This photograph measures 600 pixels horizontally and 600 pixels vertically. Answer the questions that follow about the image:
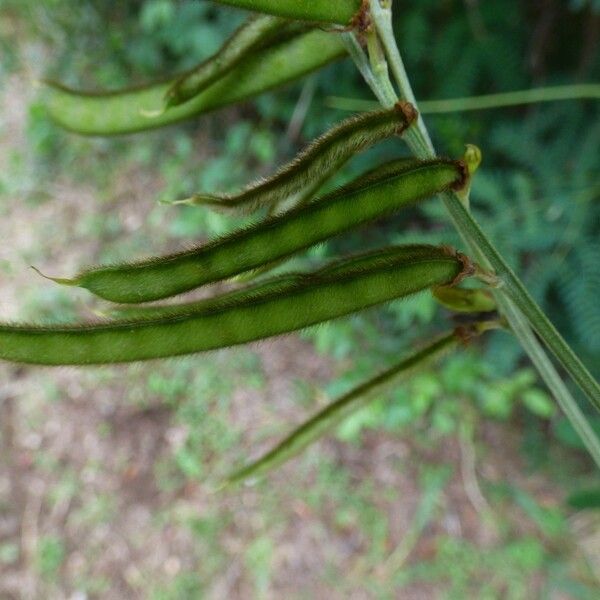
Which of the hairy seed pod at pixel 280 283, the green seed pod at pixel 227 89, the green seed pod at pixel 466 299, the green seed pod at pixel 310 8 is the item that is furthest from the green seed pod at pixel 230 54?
the green seed pod at pixel 466 299

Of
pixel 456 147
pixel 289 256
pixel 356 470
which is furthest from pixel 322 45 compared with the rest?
pixel 356 470

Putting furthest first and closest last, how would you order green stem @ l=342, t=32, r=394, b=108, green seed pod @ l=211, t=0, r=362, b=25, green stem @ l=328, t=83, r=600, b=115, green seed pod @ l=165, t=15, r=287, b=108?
green stem @ l=328, t=83, r=600, b=115 → green seed pod @ l=165, t=15, r=287, b=108 → green stem @ l=342, t=32, r=394, b=108 → green seed pod @ l=211, t=0, r=362, b=25

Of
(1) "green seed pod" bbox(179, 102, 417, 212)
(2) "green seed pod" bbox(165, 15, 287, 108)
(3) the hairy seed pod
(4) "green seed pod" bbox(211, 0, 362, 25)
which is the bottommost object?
(3) the hairy seed pod

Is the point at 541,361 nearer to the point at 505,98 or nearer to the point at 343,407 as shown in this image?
the point at 343,407

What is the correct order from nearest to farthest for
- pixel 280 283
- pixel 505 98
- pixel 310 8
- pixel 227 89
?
pixel 310 8 → pixel 280 283 → pixel 227 89 → pixel 505 98

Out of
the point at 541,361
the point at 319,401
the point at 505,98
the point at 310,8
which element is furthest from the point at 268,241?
the point at 319,401

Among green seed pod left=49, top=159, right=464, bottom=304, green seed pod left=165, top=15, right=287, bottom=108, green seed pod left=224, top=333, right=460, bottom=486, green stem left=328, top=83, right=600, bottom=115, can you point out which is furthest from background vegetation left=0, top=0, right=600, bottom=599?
green seed pod left=49, top=159, right=464, bottom=304

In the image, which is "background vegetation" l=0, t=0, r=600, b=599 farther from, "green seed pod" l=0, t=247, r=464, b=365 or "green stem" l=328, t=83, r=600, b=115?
"green seed pod" l=0, t=247, r=464, b=365

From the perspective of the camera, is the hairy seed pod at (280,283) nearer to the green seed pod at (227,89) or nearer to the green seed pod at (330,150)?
the green seed pod at (330,150)
